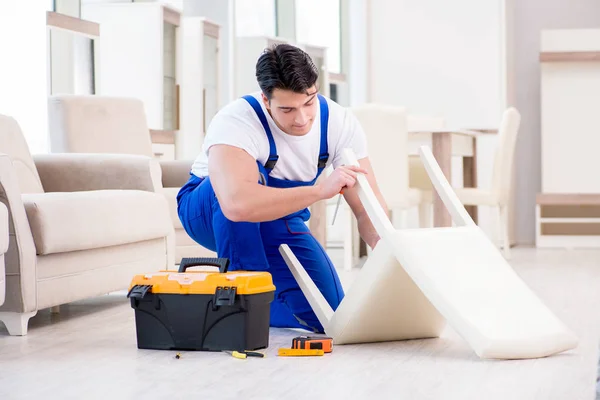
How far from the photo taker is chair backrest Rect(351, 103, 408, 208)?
5219 millimetres

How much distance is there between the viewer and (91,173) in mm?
3822

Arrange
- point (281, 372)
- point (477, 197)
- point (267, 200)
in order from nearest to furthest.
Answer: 1. point (281, 372)
2. point (267, 200)
3. point (477, 197)

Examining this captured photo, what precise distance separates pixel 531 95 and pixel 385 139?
2.76m

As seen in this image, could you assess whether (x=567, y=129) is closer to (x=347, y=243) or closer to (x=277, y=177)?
(x=347, y=243)

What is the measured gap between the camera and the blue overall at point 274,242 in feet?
8.82

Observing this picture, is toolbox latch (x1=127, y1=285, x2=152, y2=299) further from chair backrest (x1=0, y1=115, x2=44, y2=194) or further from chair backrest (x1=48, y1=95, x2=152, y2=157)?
chair backrest (x1=48, y1=95, x2=152, y2=157)

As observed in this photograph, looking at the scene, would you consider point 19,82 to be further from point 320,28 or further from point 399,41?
point 320,28

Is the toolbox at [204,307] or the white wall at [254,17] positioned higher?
the white wall at [254,17]

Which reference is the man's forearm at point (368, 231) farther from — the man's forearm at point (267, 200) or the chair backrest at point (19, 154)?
the chair backrest at point (19, 154)

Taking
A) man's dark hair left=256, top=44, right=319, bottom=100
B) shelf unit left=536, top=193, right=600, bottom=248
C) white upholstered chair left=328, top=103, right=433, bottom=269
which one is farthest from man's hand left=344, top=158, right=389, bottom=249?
shelf unit left=536, top=193, right=600, bottom=248

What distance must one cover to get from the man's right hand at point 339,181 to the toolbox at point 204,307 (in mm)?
261

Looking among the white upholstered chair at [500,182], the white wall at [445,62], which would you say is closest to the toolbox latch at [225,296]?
the white upholstered chair at [500,182]

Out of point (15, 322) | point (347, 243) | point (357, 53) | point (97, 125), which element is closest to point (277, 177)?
point (15, 322)

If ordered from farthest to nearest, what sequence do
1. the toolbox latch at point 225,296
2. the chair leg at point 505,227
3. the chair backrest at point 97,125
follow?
the chair leg at point 505,227 < the chair backrest at point 97,125 < the toolbox latch at point 225,296
